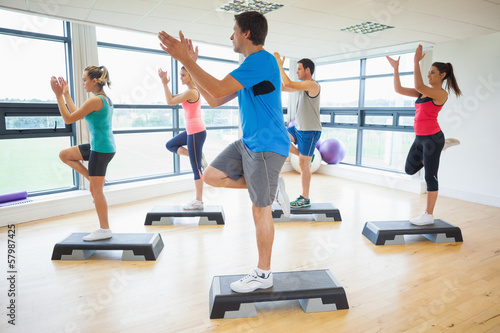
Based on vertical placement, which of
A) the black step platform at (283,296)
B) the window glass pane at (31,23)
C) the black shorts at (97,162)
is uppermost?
the window glass pane at (31,23)

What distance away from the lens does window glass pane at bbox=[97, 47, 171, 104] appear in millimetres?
4891

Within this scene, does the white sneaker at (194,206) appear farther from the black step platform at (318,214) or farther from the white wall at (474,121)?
the white wall at (474,121)

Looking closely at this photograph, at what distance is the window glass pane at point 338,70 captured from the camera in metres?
6.54

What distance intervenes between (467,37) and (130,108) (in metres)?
4.81

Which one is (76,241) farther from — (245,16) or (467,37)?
(467,37)

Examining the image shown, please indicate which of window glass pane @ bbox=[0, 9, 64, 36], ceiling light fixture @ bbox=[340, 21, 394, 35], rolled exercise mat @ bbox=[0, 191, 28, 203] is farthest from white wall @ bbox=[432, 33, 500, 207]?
rolled exercise mat @ bbox=[0, 191, 28, 203]

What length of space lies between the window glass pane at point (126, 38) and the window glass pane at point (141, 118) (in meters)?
0.93

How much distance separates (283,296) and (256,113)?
1.07 metres

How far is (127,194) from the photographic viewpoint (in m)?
4.67

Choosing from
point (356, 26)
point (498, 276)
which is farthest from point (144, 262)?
point (356, 26)

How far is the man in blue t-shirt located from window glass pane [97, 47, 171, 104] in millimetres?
3218

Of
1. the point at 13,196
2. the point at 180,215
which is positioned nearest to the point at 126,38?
the point at 13,196

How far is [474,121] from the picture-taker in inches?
185

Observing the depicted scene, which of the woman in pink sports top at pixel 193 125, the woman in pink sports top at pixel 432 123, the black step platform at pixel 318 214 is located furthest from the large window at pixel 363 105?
the woman in pink sports top at pixel 193 125
